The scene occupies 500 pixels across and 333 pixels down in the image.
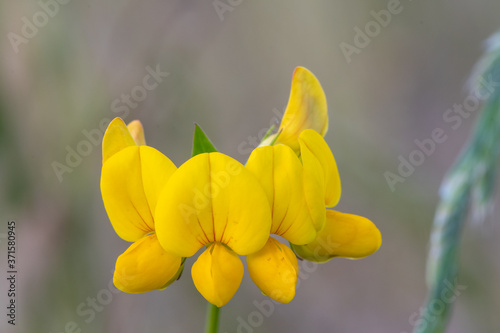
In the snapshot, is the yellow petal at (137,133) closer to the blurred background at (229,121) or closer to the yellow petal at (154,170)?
the yellow petal at (154,170)

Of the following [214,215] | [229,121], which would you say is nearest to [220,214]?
[214,215]

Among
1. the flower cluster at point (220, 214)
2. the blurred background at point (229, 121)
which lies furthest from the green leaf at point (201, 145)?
the blurred background at point (229, 121)

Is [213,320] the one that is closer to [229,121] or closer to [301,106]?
[301,106]

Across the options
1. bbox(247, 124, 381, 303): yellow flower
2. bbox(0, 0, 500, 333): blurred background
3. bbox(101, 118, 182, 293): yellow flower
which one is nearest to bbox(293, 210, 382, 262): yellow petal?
bbox(247, 124, 381, 303): yellow flower

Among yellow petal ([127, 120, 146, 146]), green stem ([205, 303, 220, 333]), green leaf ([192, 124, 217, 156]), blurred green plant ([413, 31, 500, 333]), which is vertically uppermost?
yellow petal ([127, 120, 146, 146])

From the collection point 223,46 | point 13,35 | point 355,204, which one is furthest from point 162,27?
point 355,204

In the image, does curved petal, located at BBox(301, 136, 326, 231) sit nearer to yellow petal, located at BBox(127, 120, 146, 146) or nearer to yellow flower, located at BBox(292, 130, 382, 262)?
yellow flower, located at BBox(292, 130, 382, 262)

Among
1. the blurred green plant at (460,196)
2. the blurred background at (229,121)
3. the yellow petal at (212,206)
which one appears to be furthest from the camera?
the blurred background at (229,121)
